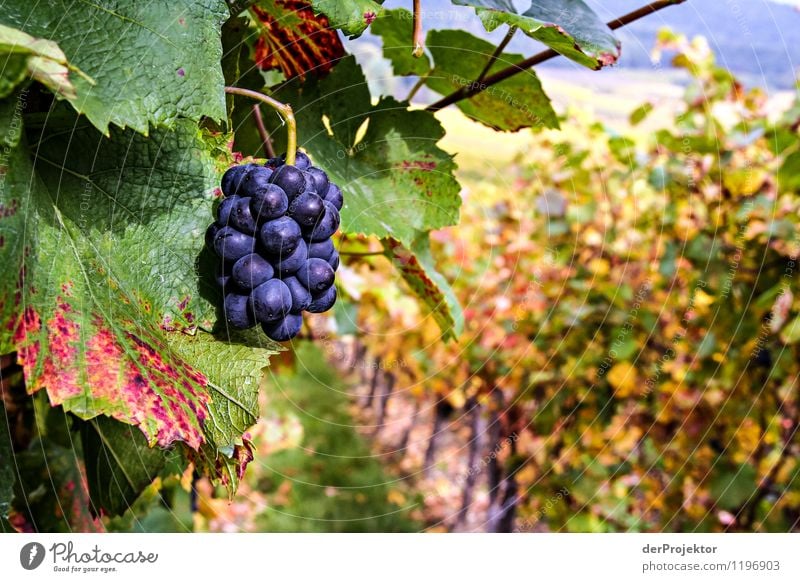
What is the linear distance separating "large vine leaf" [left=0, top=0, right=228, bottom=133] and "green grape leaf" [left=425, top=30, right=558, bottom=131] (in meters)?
0.39

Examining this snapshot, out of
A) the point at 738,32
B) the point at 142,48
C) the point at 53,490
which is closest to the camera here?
the point at 142,48

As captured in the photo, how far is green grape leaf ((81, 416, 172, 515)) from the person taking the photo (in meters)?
0.76

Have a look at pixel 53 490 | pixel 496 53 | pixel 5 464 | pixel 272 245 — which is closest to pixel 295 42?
Answer: pixel 496 53

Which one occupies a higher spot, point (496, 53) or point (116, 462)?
point (496, 53)

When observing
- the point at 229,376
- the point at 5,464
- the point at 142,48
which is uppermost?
the point at 142,48

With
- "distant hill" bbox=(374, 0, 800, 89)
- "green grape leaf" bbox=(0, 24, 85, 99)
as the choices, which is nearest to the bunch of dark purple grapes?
"green grape leaf" bbox=(0, 24, 85, 99)

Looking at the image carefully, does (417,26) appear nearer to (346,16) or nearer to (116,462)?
(346,16)

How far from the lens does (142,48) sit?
1.53 feet

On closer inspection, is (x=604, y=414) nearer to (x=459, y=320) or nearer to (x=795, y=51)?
(x=795, y=51)

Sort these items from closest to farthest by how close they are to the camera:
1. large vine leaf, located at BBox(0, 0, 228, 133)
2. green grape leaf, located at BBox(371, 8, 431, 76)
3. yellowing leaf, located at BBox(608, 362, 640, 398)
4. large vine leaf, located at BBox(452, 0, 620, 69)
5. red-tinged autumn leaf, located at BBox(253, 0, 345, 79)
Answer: large vine leaf, located at BBox(0, 0, 228, 133)
large vine leaf, located at BBox(452, 0, 620, 69)
red-tinged autumn leaf, located at BBox(253, 0, 345, 79)
green grape leaf, located at BBox(371, 8, 431, 76)
yellowing leaf, located at BBox(608, 362, 640, 398)

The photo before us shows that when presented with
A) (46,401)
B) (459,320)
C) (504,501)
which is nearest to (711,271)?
(504,501)

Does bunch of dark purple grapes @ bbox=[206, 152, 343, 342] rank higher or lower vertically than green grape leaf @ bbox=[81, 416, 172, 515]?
higher

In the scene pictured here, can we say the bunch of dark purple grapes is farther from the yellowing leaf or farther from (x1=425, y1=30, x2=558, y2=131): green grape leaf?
the yellowing leaf

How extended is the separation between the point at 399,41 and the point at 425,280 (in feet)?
0.82
